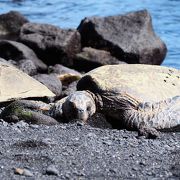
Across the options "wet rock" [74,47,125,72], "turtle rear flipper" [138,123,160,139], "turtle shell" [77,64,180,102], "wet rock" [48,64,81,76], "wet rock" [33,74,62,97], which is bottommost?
"wet rock" [74,47,125,72]

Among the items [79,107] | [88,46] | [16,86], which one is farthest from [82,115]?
[88,46]

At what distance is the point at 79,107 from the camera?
22.1ft

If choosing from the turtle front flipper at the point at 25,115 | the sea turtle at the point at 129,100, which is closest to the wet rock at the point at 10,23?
the sea turtle at the point at 129,100

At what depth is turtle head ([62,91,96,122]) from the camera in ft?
22.0

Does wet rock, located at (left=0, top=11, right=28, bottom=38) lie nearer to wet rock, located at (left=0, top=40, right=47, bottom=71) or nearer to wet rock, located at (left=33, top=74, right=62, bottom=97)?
wet rock, located at (left=0, top=40, right=47, bottom=71)

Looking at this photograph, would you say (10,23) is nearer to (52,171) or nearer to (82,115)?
(82,115)

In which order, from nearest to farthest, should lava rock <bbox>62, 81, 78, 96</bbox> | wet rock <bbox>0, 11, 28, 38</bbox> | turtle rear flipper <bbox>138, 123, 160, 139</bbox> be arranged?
turtle rear flipper <bbox>138, 123, 160, 139</bbox> → lava rock <bbox>62, 81, 78, 96</bbox> → wet rock <bbox>0, 11, 28, 38</bbox>

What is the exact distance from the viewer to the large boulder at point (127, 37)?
13.1 m

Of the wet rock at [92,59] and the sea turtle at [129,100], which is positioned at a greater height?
the sea turtle at [129,100]

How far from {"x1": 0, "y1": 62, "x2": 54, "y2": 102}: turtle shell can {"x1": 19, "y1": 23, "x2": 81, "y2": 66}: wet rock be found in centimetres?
496

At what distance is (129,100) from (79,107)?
1.77 ft

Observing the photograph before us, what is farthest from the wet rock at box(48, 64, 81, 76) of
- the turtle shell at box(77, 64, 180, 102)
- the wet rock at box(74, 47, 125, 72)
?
the turtle shell at box(77, 64, 180, 102)

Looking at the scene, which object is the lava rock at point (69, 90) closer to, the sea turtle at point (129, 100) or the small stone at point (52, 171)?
the sea turtle at point (129, 100)

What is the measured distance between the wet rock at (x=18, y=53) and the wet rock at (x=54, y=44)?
354 mm
